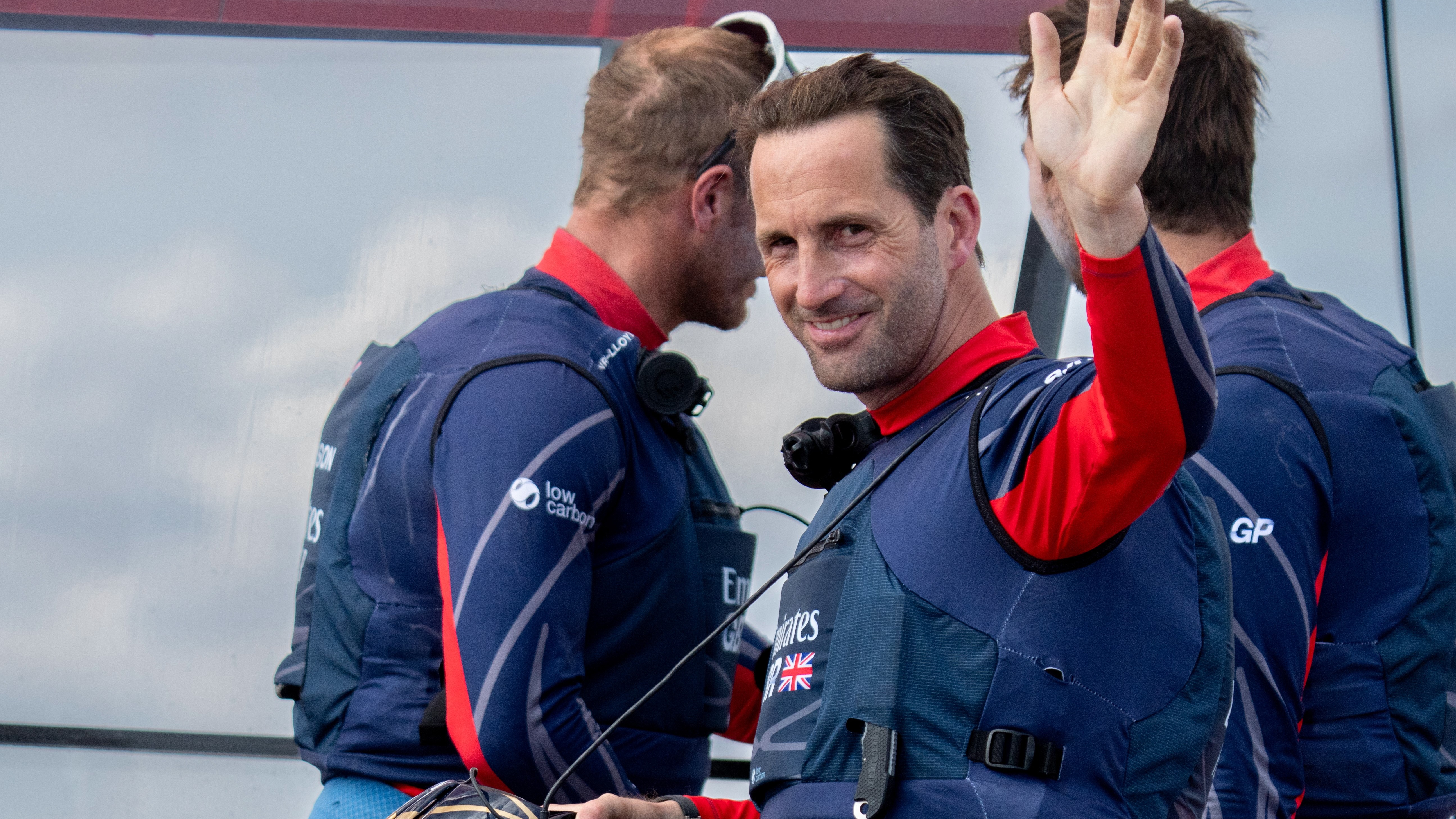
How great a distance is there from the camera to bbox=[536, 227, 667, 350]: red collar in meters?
2.16

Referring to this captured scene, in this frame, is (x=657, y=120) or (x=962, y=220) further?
(x=657, y=120)

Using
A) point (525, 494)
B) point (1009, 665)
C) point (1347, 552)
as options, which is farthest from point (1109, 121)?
point (525, 494)

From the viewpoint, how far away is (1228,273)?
1.84 metres

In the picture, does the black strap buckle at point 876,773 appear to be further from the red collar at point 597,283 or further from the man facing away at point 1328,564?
the red collar at point 597,283

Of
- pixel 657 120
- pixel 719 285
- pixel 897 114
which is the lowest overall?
pixel 719 285

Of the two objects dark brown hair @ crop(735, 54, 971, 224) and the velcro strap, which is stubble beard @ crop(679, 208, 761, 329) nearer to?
dark brown hair @ crop(735, 54, 971, 224)

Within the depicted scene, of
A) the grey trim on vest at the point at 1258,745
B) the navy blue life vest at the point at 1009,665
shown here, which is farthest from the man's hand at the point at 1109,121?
the grey trim on vest at the point at 1258,745

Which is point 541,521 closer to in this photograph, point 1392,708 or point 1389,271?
point 1392,708

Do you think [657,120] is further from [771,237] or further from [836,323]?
[836,323]

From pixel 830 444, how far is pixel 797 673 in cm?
33

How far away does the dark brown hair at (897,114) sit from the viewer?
1525 millimetres

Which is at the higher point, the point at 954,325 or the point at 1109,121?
the point at 1109,121

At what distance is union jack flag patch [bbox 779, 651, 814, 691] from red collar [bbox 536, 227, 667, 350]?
0.91m

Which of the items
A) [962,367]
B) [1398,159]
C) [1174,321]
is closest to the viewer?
[1174,321]
